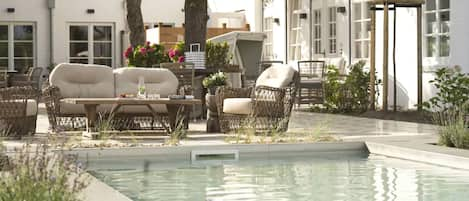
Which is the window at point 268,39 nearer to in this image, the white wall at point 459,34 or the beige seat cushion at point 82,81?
the white wall at point 459,34

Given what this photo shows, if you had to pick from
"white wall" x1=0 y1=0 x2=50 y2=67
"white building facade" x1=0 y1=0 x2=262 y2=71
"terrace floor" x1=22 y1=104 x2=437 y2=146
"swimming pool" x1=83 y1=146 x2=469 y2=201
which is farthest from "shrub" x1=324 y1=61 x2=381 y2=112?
"white wall" x1=0 y1=0 x2=50 y2=67

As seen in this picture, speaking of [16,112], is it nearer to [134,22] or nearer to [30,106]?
[30,106]

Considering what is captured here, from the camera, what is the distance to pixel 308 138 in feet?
33.6

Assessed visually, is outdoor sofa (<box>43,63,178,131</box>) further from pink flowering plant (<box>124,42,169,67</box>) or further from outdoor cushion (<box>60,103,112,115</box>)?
pink flowering plant (<box>124,42,169,67</box>)

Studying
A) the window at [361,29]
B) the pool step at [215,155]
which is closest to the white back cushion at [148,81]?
the pool step at [215,155]

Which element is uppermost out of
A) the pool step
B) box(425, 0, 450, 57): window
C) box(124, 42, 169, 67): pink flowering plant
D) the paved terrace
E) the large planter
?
box(425, 0, 450, 57): window

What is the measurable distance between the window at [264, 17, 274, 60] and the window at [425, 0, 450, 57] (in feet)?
24.1

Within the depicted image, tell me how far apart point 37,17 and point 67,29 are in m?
0.96

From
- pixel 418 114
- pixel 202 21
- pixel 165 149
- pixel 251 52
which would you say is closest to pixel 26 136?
pixel 165 149

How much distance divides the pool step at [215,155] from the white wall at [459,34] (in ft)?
20.7

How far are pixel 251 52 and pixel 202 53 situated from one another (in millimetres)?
5305

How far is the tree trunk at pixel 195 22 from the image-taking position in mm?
15703

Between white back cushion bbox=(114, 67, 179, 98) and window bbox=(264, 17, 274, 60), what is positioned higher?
window bbox=(264, 17, 274, 60)

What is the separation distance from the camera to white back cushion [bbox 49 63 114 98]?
39.0 ft
